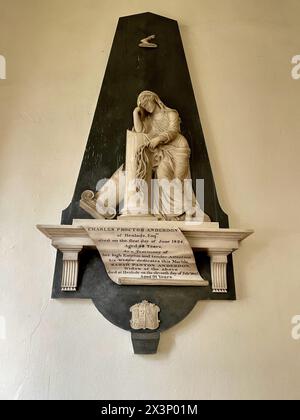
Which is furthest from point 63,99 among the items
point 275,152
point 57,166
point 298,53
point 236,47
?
point 298,53

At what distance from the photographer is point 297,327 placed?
1961 millimetres

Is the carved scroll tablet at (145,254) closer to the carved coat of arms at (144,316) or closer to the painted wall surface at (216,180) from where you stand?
the carved coat of arms at (144,316)

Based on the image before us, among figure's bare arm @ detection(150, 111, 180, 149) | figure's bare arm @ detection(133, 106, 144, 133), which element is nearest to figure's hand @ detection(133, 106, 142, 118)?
figure's bare arm @ detection(133, 106, 144, 133)

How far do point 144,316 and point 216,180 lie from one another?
0.93 metres

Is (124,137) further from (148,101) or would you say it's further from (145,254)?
(145,254)

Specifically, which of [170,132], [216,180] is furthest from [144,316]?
[170,132]

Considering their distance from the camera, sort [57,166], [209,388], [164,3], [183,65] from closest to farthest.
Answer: [209,388], [57,166], [183,65], [164,3]

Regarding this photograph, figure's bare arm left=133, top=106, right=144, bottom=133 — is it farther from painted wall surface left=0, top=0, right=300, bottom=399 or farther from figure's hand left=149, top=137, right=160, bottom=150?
painted wall surface left=0, top=0, right=300, bottom=399

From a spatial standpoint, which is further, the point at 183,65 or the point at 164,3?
the point at 164,3

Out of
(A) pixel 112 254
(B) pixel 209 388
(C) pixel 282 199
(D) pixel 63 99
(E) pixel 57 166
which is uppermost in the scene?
(D) pixel 63 99

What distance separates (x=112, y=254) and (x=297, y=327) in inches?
43.8

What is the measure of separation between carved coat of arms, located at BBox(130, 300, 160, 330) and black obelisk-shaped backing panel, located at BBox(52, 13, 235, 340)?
3 cm

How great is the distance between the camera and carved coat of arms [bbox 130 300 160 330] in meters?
1.87

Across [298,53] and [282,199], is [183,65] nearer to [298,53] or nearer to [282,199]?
[298,53]
